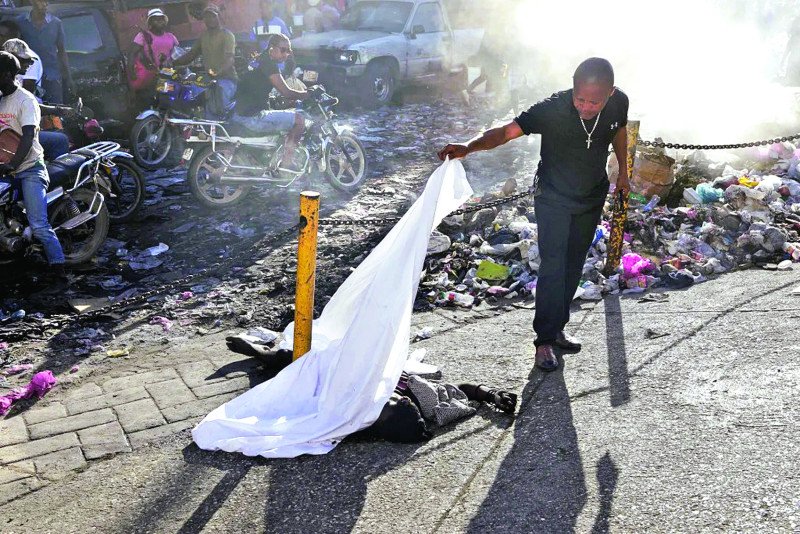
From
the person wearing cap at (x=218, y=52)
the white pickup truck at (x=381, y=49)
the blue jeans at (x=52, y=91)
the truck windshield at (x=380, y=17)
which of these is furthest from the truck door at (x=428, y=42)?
the blue jeans at (x=52, y=91)

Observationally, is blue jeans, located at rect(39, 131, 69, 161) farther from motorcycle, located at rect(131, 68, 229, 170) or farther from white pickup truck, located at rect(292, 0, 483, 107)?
white pickup truck, located at rect(292, 0, 483, 107)

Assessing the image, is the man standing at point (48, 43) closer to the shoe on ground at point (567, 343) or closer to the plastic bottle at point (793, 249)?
the shoe on ground at point (567, 343)

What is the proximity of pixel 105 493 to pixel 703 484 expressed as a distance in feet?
8.36

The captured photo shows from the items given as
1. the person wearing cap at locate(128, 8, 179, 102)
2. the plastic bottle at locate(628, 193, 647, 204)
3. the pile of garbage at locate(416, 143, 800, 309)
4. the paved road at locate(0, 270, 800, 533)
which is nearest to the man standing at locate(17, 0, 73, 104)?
the person wearing cap at locate(128, 8, 179, 102)

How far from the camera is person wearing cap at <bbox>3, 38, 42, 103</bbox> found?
21.4ft

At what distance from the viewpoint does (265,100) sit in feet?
28.4

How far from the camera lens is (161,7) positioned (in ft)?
41.2

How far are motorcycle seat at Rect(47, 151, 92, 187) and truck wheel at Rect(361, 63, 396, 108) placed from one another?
25.8ft

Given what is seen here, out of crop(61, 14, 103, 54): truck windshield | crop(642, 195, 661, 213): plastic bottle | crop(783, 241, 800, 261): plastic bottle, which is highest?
crop(61, 14, 103, 54): truck windshield

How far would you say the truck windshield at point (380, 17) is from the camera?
1495cm

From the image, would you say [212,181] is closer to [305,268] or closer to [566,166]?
[305,268]

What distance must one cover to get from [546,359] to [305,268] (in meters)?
1.58

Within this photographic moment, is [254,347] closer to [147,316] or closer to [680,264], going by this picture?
[147,316]

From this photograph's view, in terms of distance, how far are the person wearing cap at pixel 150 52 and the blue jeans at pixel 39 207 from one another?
18.0 feet
